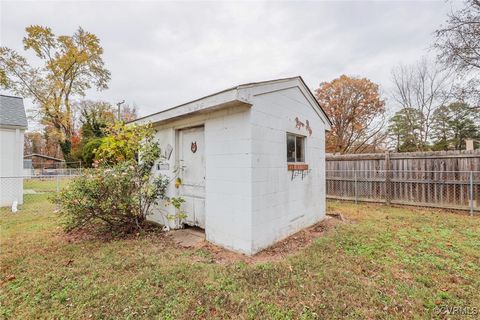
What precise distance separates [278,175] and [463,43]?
371 inches

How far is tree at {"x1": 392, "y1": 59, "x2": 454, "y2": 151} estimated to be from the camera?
14258 millimetres

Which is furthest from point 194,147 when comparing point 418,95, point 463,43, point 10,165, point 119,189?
point 418,95

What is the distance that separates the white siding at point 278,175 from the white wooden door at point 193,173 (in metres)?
1.35

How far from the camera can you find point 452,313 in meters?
2.20

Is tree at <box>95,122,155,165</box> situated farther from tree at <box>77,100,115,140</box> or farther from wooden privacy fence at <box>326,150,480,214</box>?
tree at <box>77,100,115,140</box>

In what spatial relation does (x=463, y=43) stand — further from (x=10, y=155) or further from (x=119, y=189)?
(x=10, y=155)

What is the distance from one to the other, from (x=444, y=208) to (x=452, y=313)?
6.10 meters

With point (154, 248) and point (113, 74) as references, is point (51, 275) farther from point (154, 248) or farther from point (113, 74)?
point (113, 74)

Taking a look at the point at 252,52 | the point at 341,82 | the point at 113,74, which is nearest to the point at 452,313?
the point at 252,52

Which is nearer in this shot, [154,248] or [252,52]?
[154,248]

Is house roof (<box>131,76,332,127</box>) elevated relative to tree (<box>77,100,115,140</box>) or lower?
lower

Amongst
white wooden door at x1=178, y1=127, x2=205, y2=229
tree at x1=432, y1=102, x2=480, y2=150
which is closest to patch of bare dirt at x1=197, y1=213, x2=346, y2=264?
white wooden door at x1=178, y1=127, x2=205, y2=229

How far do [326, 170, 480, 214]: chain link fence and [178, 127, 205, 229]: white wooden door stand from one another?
6.49 metres

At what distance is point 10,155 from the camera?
8.44m
